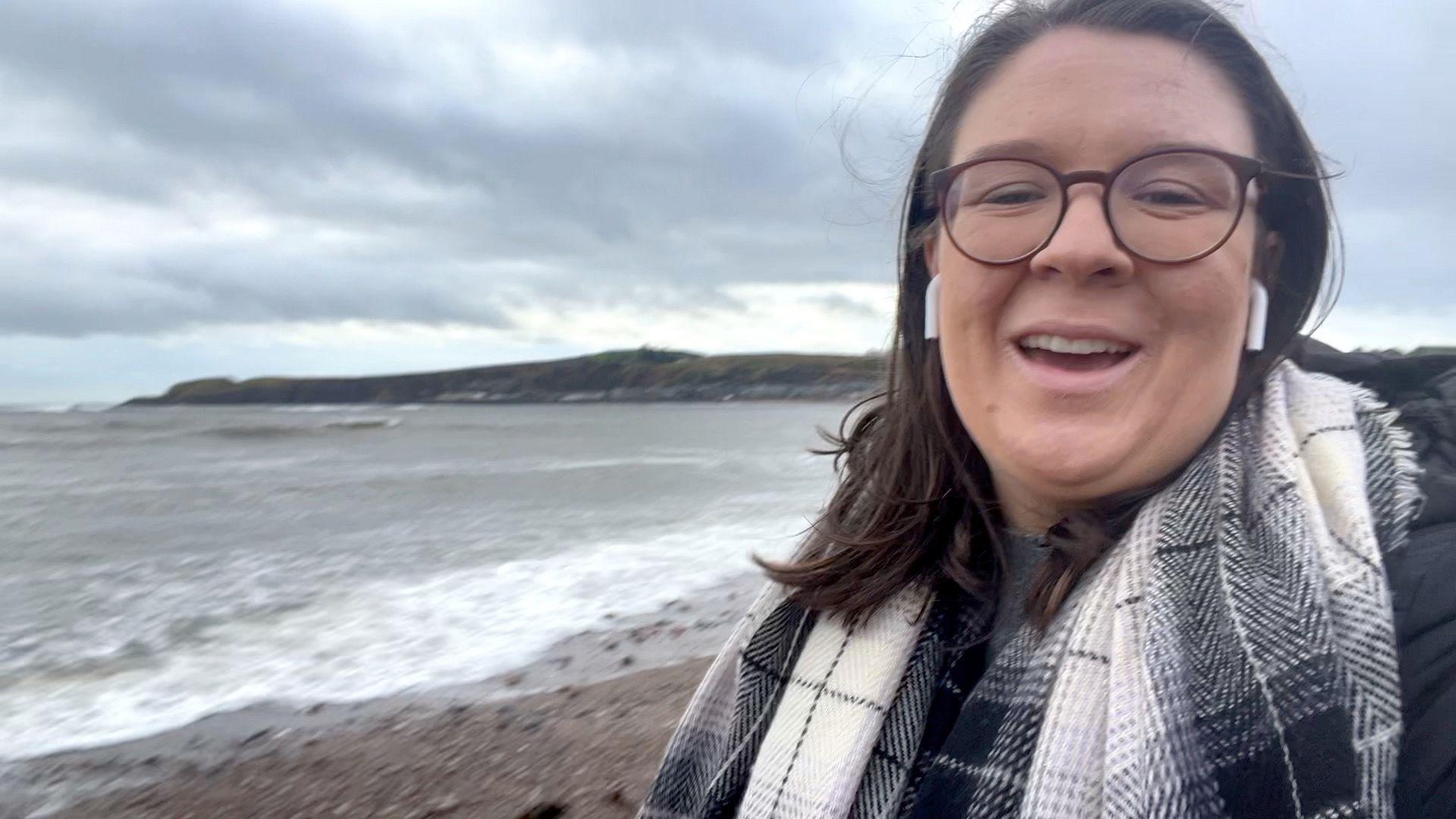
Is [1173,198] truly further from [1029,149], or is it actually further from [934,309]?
[934,309]

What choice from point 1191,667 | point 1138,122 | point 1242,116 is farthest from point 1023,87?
point 1191,667

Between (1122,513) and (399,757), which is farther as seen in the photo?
(399,757)

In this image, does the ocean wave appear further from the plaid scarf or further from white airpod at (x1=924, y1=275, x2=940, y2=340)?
the plaid scarf

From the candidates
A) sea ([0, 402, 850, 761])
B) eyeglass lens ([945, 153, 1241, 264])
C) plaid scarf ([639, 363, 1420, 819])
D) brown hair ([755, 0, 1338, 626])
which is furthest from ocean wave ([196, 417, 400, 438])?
eyeglass lens ([945, 153, 1241, 264])

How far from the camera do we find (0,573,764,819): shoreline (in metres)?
3.87

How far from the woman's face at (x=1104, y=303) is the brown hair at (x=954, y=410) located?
4 centimetres

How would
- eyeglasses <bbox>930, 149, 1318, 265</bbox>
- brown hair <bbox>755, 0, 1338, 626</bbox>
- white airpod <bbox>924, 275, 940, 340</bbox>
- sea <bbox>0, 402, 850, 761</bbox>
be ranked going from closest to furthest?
eyeglasses <bbox>930, 149, 1318, 265</bbox> < brown hair <bbox>755, 0, 1338, 626</bbox> < white airpod <bbox>924, 275, 940, 340</bbox> < sea <bbox>0, 402, 850, 761</bbox>

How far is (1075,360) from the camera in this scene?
1513 mm

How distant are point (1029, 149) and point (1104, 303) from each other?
268 millimetres

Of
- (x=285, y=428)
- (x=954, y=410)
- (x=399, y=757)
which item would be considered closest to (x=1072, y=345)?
(x=954, y=410)

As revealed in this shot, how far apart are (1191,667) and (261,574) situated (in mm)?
8295

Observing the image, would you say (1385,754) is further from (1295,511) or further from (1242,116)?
(1242,116)

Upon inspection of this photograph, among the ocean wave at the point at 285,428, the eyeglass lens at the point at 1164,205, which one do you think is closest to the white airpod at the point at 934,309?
the eyeglass lens at the point at 1164,205

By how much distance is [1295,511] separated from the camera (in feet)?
4.20
